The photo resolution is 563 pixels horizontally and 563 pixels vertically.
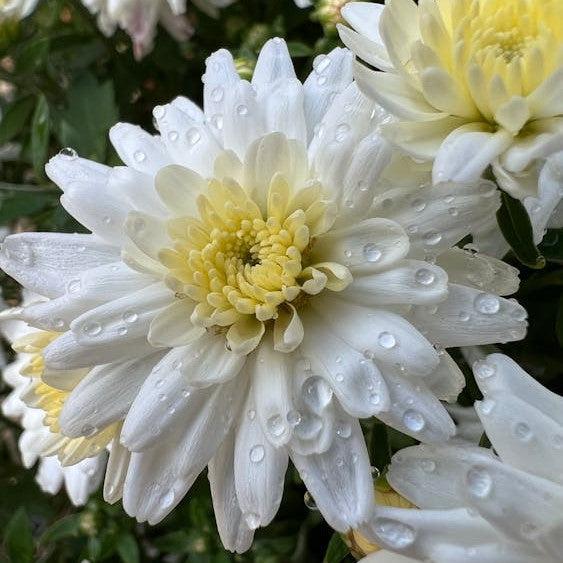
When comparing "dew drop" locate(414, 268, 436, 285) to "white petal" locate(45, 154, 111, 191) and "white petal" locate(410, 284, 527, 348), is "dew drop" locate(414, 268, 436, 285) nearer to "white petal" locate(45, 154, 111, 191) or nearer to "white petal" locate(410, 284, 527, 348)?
"white petal" locate(410, 284, 527, 348)

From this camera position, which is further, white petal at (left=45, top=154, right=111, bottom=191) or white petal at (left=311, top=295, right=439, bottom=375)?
white petal at (left=45, top=154, right=111, bottom=191)

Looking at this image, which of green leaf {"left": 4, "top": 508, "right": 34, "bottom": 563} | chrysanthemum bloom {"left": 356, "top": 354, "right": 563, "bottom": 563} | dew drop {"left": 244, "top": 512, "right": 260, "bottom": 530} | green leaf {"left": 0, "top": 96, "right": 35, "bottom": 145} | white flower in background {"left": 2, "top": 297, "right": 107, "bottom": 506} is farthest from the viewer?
green leaf {"left": 0, "top": 96, "right": 35, "bottom": 145}

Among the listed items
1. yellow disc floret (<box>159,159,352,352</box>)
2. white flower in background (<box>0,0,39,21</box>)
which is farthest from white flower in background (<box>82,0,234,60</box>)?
yellow disc floret (<box>159,159,352,352</box>)

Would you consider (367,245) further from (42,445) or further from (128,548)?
(128,548)

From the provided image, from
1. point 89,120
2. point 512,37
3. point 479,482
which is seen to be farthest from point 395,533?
point 89,120

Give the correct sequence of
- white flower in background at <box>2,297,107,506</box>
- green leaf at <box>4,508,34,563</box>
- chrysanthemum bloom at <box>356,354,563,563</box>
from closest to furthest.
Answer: chrysanthemum bloom at <box>356,354,563,563</box>
white flower in background at <box>2,297,107,506</box>
green leaf at <box>4,508,34,563</box>

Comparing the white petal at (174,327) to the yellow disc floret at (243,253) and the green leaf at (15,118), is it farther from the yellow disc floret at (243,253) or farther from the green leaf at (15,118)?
the green leaf at (15,118)

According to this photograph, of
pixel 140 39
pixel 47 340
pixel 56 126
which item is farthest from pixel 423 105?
pixel 56 126

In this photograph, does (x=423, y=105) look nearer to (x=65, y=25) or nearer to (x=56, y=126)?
(x=56, y=126)
